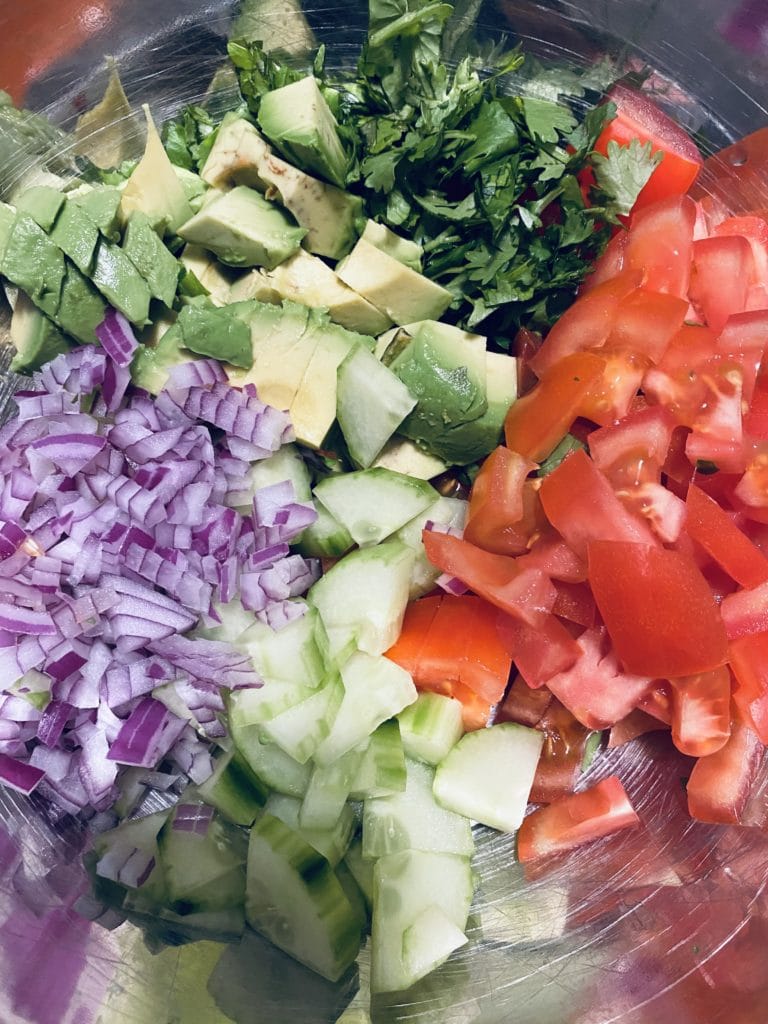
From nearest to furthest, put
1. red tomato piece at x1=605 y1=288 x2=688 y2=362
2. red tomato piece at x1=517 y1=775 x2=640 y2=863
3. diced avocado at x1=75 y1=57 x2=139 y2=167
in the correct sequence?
1. red tomato piece at x1=605 y1=288 x2=688 y2=362
2. red tomato piece at x1=517 y1=775 x2=640 y2=863
3. diced avocado at x1=75 y1=57 x2=139 y2=167

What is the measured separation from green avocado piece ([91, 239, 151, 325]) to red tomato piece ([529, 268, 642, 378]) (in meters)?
0.76

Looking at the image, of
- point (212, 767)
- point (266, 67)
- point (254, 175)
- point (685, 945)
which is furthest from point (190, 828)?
point (266, 67)

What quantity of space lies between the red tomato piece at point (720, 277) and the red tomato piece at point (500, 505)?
471 mm

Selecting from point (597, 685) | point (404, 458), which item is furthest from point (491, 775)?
point (404, 458)

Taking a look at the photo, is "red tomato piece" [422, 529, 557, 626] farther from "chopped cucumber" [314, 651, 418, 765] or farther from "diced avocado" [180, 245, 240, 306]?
"diced avocado" [180, 245, 240, 306]

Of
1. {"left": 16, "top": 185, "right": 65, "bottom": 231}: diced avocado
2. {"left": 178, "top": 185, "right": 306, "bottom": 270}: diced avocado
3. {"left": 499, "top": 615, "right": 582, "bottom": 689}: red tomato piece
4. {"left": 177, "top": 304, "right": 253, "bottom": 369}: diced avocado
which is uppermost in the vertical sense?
{"left": 16, "top": 185, "right": 65, "bottom": 231}: diced avocado

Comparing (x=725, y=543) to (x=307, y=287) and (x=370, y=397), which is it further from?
(x=307, y=287)

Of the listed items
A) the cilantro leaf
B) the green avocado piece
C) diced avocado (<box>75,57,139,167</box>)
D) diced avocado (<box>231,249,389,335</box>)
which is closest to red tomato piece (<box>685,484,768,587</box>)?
the cilantro leaf

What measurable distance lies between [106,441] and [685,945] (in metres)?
1.46

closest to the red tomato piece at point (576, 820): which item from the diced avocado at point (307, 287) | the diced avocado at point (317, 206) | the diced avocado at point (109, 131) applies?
the diced avocado at point (307, 287)

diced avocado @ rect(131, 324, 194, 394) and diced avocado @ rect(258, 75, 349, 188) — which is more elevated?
diced avocado @ rect(258, 75, 349, 188)

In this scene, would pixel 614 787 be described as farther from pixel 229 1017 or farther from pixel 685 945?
pixel 229 1017

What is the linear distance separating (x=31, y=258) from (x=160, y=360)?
28 cm

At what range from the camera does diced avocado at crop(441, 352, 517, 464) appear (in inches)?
55.0
